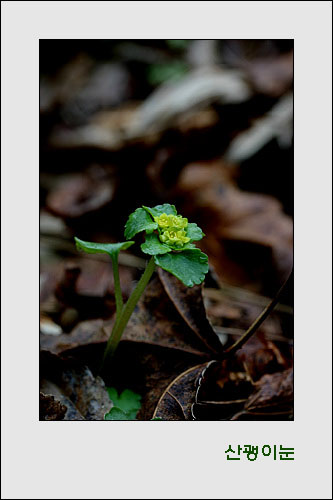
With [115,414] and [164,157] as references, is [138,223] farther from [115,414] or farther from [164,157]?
[164,157]

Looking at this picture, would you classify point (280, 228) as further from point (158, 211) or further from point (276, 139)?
point (158, 211)

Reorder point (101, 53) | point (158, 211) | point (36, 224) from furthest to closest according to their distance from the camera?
point (101, 53)
point (36, 224)
point (158, 211)

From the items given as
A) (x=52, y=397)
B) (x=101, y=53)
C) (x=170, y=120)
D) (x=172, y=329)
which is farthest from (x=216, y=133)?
(x=52, y=397)

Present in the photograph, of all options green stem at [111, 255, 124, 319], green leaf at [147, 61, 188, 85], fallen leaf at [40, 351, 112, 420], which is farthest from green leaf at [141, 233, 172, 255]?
green leaf at [147, 61, 188, 85]

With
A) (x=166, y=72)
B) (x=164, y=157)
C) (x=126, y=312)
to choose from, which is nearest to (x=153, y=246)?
(x=126, y=312)

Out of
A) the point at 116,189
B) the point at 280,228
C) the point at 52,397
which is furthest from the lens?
the point at 116,189

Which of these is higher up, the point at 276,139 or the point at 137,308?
the point at 276,139

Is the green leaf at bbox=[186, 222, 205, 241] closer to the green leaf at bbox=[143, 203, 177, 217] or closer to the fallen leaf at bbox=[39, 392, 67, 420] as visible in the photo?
the green leaf at bbox=[143, 203, 177, 217]
